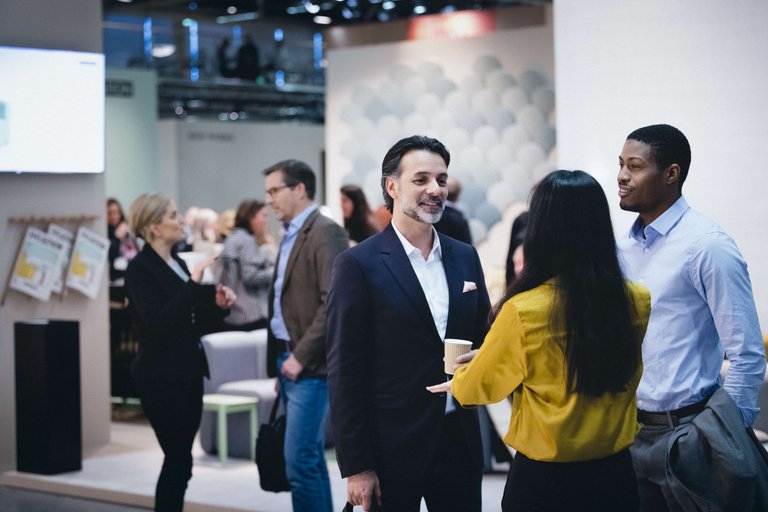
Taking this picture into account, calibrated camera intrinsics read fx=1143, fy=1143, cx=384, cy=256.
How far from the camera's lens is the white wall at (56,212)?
7109 mm

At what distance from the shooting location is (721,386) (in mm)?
3104

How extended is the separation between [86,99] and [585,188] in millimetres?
5387

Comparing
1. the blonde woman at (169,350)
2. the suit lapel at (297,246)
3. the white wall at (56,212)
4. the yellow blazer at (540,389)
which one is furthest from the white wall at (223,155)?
the yellow blazer at (540,389)

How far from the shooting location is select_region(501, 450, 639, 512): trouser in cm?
265

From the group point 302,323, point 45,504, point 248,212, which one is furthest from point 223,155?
point 302,323

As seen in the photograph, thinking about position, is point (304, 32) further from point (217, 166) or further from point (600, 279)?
point (600, 279)

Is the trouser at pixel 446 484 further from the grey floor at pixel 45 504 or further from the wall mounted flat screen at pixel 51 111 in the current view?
the wall mounted flat screen at pixel 51 111

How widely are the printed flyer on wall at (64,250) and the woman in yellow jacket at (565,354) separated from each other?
204 inches

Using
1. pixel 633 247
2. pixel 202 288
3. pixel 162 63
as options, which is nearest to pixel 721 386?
pixel 633 247

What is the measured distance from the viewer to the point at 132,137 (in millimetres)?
15180

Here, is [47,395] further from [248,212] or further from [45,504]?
[248,212]

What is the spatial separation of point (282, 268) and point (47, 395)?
236cm

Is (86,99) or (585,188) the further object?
(86,99)

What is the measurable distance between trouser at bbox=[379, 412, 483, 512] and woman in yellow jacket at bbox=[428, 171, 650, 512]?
544mm
